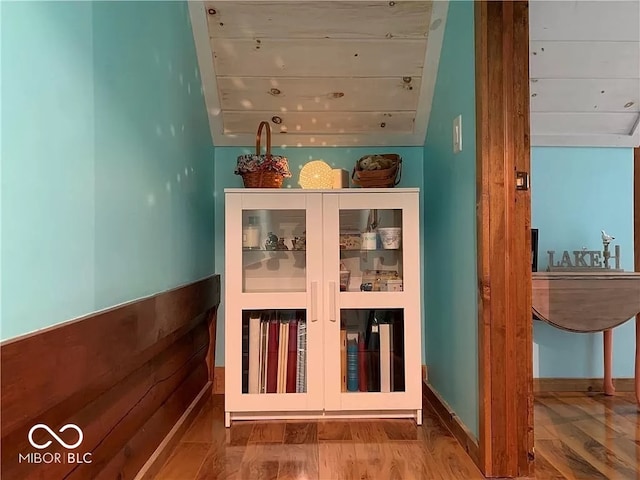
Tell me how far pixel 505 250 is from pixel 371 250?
2.41 ft

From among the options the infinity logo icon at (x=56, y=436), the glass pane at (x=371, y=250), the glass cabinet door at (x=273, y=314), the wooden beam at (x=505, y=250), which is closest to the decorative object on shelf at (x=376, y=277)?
the glass pane at (x=371, y=250)

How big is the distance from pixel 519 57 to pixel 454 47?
43cm

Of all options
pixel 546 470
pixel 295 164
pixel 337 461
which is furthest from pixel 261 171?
pixel 546 470

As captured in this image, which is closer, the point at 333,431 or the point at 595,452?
the point at 595,452

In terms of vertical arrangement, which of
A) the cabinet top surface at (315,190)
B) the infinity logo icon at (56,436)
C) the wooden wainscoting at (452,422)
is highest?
the cabinet top surface at (315,190)

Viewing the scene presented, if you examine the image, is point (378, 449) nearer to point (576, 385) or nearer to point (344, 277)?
point (344, 277)

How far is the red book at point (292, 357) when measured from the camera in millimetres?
2197

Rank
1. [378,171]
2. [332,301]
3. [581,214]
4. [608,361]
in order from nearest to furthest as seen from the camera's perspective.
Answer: [332,301] < [378,171] < [608,361] < [581,214]

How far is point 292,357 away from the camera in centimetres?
221

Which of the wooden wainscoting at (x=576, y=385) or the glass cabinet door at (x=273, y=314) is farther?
the wooden wainscoting at (x=576, y=385)

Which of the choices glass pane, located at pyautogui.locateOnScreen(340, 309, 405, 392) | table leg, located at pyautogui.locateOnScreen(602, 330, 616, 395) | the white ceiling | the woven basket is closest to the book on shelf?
glass pane, located at pyautogui.locateOnScreen(340, 309, 405, 392)

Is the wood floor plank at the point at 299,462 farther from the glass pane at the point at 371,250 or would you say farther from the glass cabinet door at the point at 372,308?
the glass pane at the point at 371,250

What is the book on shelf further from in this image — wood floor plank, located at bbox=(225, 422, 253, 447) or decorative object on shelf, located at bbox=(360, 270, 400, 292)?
wood floor plank, located at bbox=(225, 422, 253, 447)

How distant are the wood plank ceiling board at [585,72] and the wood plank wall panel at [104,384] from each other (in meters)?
1.86
